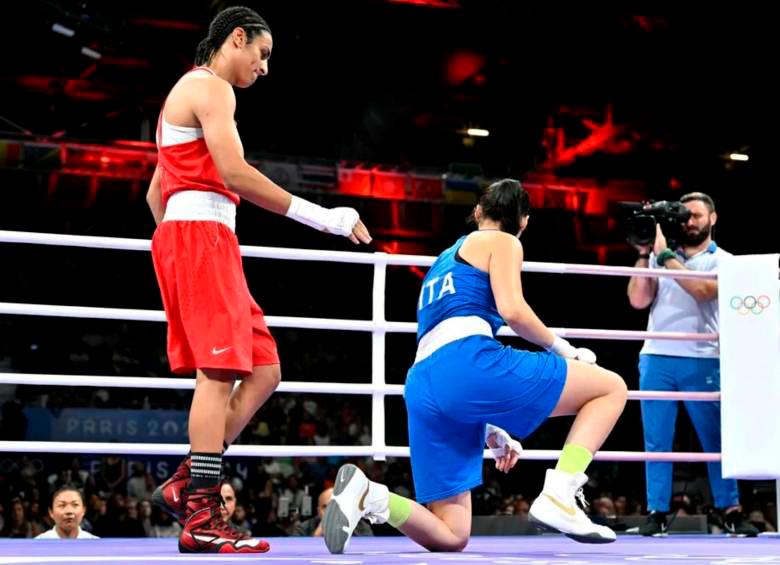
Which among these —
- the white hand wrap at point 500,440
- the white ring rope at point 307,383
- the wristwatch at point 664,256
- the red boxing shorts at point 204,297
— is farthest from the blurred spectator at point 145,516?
the red boxing shorts at point 204,297

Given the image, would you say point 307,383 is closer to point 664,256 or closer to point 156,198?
point 156,198

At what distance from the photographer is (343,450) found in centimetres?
350

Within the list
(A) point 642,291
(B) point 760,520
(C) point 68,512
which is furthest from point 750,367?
(B) point 760,520

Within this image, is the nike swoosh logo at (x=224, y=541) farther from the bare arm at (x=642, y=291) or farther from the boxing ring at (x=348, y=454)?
the bare arm at (x=642, y=291)

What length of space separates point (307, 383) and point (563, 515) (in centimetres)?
120

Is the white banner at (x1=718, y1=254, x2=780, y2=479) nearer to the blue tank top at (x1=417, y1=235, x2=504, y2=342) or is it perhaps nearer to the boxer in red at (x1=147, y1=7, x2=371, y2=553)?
the blue tank top at (x1=417, y1=235, x2=504, y2=342)

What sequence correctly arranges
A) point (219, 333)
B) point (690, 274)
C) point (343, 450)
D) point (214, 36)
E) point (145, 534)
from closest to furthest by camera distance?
point (219, 333) < point (214, 36) < point (343, 450) < point (690, 274) < point (145, 534)

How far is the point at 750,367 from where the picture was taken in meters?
3.74

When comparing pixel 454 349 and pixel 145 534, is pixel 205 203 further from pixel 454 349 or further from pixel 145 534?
pixel 145 534

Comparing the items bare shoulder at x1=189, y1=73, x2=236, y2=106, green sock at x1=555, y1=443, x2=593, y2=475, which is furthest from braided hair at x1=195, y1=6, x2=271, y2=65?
green sock at x1=555, y1=443, x2=593, y2=475

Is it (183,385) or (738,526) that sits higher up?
(183,385)

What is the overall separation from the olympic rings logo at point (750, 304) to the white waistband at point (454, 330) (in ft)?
4.71

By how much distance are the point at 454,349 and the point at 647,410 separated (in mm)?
1566

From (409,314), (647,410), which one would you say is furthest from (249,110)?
(647,410)
